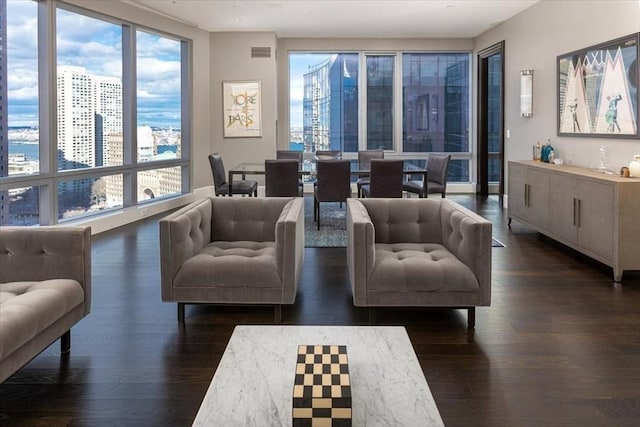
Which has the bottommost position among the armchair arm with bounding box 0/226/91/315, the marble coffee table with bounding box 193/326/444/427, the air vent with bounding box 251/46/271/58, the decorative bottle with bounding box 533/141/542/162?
the marble coffee table with bounding box 193/326/444/427

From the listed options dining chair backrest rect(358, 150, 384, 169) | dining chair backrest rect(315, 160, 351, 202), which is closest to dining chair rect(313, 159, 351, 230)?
dining chair backrest rect(315, 160, 351, 202)

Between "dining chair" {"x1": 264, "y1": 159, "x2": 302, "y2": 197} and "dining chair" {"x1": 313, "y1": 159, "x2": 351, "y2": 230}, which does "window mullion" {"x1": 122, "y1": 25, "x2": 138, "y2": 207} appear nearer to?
"dining chair" {"x1": 264, "y1": 159, "x2": 302, "y2": 197}

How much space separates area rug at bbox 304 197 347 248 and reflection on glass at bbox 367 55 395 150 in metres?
2.74

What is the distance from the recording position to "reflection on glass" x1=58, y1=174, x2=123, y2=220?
21.3 feet

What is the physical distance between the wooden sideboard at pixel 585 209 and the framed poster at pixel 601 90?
0.57 m

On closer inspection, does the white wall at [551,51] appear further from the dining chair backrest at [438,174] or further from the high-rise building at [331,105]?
the high-rise building at [331,105]

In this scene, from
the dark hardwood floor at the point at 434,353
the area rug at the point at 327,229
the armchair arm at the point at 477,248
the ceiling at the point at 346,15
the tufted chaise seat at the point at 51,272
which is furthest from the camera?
the ceiling at the point at 346,15

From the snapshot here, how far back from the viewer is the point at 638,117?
16.3ft

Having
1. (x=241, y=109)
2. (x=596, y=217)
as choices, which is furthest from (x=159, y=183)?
(x=596, y=217)

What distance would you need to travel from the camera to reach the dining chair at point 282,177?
6.91 metres

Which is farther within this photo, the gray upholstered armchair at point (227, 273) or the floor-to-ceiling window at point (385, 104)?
the floor-to-ceiling window at point (385, 104)

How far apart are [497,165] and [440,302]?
306 inches

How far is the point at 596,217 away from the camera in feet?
15.6

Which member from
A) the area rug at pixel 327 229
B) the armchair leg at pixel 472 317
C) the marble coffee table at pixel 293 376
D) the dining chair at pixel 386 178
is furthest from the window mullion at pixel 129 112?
the marble coffee table at pixel 293 376
